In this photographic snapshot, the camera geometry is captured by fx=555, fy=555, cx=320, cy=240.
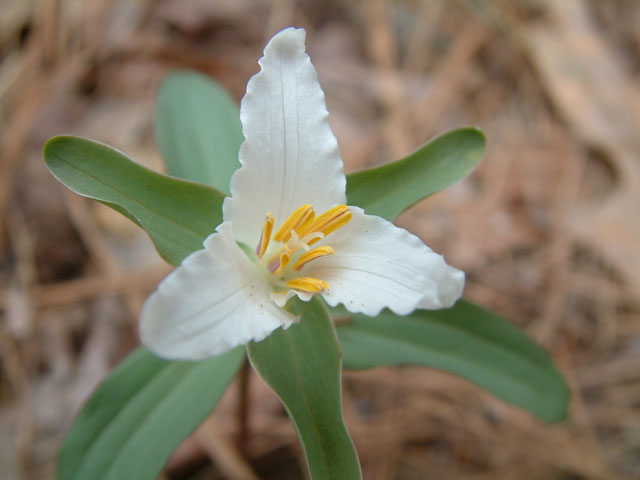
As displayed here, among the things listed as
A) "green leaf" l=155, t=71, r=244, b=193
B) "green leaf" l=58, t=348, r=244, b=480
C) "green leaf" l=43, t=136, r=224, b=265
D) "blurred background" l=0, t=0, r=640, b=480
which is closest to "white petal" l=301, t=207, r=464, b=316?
"green leaf" l=43, t=136, r=224, b=265

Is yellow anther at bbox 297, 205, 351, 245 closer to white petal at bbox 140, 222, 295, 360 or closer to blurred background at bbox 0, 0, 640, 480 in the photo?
white petal at bbox 140, 222, 295, 360

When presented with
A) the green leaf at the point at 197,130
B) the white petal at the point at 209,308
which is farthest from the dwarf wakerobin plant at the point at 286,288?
the green leaf at the point at 197,130

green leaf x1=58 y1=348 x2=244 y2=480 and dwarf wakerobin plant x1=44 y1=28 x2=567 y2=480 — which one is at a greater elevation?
dwarf wakerobin plant x1=44 y1=28 x2=567 y2=480

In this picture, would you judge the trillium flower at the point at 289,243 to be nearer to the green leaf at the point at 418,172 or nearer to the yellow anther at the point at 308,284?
the yellow anther at the point at 308,284

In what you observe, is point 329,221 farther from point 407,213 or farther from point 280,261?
point 407,213

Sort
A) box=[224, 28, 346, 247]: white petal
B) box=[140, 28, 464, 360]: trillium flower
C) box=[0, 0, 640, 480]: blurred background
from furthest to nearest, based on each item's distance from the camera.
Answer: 1. box=[0, 0, 640, 480]: blurred background
2. box=[224, 28, 346, 247]: white petal
3. box=[140, 28, 464, 360]: trillium flower

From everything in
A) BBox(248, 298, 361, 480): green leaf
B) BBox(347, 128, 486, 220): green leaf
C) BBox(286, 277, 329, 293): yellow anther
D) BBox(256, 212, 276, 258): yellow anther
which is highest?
BBox(347, 128, 486, 220): green leaf

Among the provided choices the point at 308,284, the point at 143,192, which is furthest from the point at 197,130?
the point at 308,284
